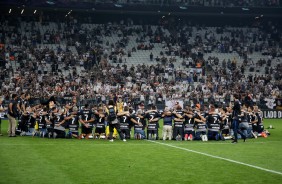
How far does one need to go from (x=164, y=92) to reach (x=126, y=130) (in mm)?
24185

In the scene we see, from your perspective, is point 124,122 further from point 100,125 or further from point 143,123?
point 100,125

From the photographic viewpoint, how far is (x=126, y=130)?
2620 cm

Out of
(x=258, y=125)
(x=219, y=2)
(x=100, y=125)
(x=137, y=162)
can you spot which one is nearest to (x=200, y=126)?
(x=258, y=125)

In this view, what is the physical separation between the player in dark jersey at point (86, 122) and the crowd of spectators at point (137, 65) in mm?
18048

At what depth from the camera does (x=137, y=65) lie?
182 feet

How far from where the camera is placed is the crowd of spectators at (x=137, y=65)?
48.2 metres

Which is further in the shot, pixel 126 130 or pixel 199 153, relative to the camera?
pixel 126 130

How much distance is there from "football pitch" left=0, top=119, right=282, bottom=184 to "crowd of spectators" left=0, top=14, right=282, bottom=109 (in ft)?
75.9

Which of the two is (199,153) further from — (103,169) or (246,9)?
(246,9)

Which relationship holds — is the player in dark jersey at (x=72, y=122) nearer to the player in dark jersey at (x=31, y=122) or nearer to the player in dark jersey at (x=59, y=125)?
the player in dark jersey at (x=59, y=125)

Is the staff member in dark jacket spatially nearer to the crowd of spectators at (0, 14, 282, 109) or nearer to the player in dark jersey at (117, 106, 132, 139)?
the player in dark jersey at (117, 106, 132, 139)

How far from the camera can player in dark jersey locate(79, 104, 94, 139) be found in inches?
1027

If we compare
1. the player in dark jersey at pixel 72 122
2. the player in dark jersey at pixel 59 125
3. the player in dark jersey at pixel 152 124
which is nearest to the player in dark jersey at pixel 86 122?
the player in dark jersey at pixel 72 122

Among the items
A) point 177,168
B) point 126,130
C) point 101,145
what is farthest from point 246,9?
point 177,168
